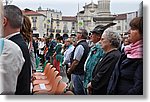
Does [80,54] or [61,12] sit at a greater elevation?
[61,12]

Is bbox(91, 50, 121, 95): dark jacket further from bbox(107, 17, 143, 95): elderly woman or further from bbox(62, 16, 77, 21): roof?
bbox(62, 16, 77, 21): roof

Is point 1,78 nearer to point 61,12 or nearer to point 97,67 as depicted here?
point 61,12

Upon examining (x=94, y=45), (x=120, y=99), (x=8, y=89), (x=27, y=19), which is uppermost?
(x=27, y=19)

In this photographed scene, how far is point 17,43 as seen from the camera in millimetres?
1723

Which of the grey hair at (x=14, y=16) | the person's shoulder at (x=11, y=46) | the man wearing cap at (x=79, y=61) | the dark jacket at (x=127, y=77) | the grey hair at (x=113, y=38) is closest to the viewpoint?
the person's shoulder at (x=11, y=46)

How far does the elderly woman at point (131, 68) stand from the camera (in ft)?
6.57

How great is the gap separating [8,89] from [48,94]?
15.1 inches

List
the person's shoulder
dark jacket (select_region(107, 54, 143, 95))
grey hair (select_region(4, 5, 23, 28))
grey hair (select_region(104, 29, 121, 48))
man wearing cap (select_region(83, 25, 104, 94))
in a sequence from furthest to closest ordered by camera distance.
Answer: man wearing cap (select_region(83, 25, 104, 94))
grey hair (select_region(104, 29, 121, 48))
dark jacket (select_region(107, 54, 143, 95))
grey hair (select_region(4, 5, 23, 28))
the person's shoulder

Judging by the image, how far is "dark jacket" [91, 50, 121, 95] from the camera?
2.18 m

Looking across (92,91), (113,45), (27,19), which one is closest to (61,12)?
(27,19)

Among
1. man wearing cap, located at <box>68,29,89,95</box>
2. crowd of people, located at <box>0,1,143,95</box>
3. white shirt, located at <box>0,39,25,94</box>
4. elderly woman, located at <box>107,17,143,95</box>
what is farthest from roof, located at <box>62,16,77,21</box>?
man wearing cap, located at <box>68,29,89,95</box>

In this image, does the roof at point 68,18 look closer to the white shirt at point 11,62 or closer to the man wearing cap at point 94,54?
the man wearing cap at point 94,54

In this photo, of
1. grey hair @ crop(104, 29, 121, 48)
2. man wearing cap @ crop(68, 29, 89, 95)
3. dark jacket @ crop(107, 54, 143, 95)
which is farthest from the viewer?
man wearing cap @ crop(68, 29, 89, 95)

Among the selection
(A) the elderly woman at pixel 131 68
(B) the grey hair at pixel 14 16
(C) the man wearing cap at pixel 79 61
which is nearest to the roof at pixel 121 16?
(A) the elderly woman at pixel 131 68
